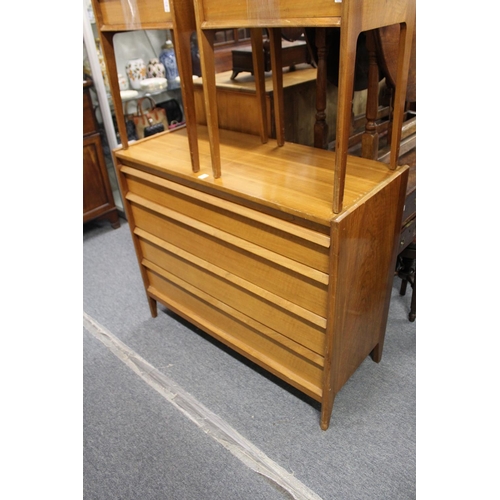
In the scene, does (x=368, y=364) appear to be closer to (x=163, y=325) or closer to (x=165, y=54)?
(x=163, y=325)

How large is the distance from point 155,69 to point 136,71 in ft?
0.44

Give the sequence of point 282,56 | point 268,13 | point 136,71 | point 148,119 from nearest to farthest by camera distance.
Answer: point 268,13, point 282,56, point 136,71, point 148,119

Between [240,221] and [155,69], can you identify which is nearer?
[240,221]

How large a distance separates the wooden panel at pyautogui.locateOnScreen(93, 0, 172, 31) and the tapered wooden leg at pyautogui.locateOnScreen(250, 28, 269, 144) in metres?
0.31

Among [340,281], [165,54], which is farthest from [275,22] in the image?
[165,54]

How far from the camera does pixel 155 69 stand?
268 centimetres

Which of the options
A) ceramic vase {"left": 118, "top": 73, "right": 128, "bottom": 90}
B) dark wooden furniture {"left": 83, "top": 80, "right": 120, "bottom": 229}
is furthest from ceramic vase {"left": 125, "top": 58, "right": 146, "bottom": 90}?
dark wooden furniture {"left": 83, "top": 80, "right": 120, "bottom": 229}

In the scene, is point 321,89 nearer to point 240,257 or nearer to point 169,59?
point 240,257

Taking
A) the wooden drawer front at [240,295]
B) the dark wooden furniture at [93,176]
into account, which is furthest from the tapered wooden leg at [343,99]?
the dark wooden furniture at [93,176]

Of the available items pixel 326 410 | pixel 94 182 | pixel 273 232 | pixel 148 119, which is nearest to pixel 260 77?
pixel 273 232

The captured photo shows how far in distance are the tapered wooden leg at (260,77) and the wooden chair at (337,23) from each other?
293mm

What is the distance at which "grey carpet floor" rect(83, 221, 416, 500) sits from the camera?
131 cm

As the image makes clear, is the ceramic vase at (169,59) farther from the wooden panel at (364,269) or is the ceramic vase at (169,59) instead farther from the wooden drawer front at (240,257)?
the wooden panel at (364,269)

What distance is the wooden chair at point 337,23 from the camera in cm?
87
